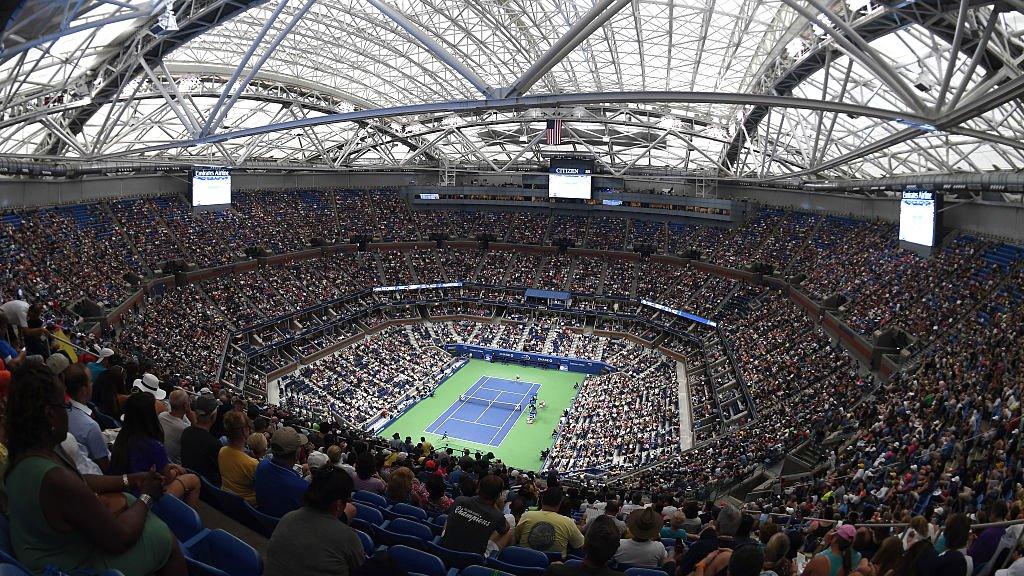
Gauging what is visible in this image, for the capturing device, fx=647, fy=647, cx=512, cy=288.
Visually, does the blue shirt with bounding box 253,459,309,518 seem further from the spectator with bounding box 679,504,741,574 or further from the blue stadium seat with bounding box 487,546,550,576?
the spectator with bounding box 679,504,741,574

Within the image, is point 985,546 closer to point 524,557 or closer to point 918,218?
point 524,557

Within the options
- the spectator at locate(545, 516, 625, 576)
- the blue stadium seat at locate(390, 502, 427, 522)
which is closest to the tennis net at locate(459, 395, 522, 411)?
the blue stadium seat at locate(390, 502, 427, 522)

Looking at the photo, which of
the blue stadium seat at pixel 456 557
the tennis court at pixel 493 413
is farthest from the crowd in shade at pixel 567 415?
the tennis court at pixel 493 413

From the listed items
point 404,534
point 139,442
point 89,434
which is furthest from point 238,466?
point 404,534

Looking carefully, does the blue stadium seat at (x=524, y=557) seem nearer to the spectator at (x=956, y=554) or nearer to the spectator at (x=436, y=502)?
the spectator at (x=436, y=502)

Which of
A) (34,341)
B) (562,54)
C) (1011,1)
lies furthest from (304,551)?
(1011,1)

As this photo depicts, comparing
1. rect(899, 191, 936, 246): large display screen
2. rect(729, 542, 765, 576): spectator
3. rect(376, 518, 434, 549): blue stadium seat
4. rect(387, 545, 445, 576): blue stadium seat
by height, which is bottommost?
rect(376, 518, 434, 549): blue stadium seat

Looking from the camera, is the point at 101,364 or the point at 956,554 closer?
the point at 956,554
